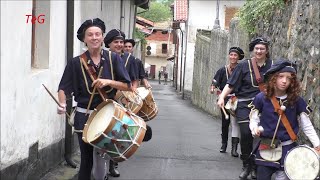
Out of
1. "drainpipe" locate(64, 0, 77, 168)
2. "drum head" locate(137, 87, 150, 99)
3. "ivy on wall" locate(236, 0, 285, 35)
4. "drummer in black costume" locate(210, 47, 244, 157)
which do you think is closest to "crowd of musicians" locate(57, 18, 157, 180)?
"drainpipe" locate(64, 0, 77, 168)

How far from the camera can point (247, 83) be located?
7461 millimetres

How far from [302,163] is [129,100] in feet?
8.29

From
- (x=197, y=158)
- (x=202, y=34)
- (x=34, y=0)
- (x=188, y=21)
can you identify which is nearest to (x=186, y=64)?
(x=188, y=21)

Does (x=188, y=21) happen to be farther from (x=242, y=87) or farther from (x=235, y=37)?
(x=242, y=87)

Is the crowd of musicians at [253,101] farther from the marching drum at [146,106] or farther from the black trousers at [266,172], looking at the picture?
the marching drum at [146,106]

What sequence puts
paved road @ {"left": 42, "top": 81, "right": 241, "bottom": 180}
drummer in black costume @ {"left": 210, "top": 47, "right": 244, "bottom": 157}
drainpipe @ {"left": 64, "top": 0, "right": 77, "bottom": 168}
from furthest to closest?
1. drummer in black costume @ {"left": 210, "top": 47, "right": 244, "bottom": 157}
2. paved road @ {"left": 42, "top": 81, "right": 241, "bottom": 180}
3. drainpipe @ {"left": 64, "top": 0, "right": 77, "bottom": 168}

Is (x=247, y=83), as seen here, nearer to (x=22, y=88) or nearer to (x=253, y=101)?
(x=253, y=101)

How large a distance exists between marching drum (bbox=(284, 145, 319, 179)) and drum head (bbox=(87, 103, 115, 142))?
1746mm

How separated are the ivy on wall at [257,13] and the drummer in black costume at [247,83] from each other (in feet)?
9.99

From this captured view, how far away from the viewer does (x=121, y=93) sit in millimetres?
6371

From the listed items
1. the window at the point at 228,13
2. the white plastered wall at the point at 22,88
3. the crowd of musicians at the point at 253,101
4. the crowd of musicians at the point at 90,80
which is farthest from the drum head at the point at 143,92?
the window at the point at 228,13

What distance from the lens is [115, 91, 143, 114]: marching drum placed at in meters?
6.31

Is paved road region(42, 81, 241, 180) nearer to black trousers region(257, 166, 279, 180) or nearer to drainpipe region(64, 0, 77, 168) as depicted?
drainpipe region(64, 0, 77, 168)

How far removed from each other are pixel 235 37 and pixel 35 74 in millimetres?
10191
